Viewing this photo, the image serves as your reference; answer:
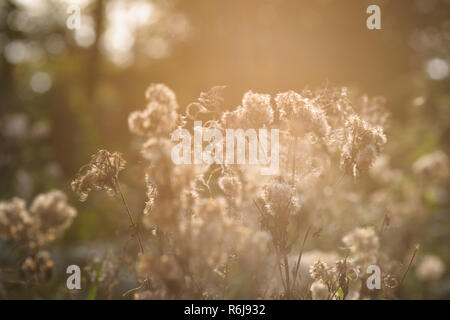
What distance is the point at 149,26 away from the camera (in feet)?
76.1

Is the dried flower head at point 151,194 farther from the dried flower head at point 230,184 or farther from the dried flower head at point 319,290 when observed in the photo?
the dried flower head at point 319,290

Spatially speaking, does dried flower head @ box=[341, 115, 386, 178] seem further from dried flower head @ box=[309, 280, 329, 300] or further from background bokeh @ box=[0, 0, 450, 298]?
background bokeh @ box=[0, 0, 450, 298]

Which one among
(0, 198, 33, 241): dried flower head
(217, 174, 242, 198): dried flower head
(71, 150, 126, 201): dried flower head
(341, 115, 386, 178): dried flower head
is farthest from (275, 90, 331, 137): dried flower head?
(0, 198, 33, 241): dried flower head

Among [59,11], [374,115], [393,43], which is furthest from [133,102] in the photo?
[374,115]

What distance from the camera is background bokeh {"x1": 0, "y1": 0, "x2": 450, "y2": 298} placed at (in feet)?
35.9

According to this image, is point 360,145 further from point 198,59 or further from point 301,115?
point 198,59

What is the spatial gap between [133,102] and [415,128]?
1384cm

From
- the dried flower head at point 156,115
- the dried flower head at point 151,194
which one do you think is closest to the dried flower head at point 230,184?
the dried flower head at point 151,194

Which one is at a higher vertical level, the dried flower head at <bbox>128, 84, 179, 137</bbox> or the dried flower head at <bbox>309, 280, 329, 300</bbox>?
the dried flower head at <bbox>128, 84, 179, 137</bbox>

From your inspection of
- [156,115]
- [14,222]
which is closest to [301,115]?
[156,115]

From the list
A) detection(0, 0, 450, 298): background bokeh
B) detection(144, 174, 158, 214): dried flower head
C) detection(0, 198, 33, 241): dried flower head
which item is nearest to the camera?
detection(144, 174, 158, 214): dried flower head

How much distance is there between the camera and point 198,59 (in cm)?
1964
